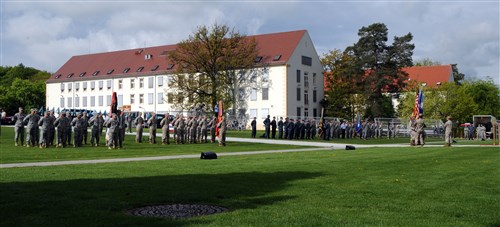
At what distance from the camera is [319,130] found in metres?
46.6

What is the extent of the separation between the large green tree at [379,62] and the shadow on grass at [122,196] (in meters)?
62.6

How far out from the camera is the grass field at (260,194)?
7730 mm

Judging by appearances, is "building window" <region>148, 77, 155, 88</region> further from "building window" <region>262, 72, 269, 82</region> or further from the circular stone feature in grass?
the circular stone feature in grass

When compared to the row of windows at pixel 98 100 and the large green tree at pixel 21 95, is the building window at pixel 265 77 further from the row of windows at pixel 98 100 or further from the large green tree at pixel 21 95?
the large green tree at pixel 21 95

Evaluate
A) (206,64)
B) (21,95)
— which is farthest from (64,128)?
(21,95)

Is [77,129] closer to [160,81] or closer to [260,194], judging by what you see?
[260,194]

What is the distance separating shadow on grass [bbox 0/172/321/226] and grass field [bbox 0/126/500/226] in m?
0.02

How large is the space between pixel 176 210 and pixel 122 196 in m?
1.72

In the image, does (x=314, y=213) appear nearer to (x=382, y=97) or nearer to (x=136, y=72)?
(x=382, y=97)

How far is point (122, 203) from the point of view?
352 inches

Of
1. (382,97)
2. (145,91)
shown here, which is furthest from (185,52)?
(382,97)

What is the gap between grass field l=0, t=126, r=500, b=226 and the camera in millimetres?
7730

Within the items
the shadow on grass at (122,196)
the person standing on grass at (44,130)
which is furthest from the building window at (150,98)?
the shadow on grass at (122,196)

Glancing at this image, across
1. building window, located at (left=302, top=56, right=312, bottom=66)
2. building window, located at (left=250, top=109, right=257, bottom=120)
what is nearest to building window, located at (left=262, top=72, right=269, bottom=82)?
building window, located at (left=250, top=109, right=257, bottom=120)
